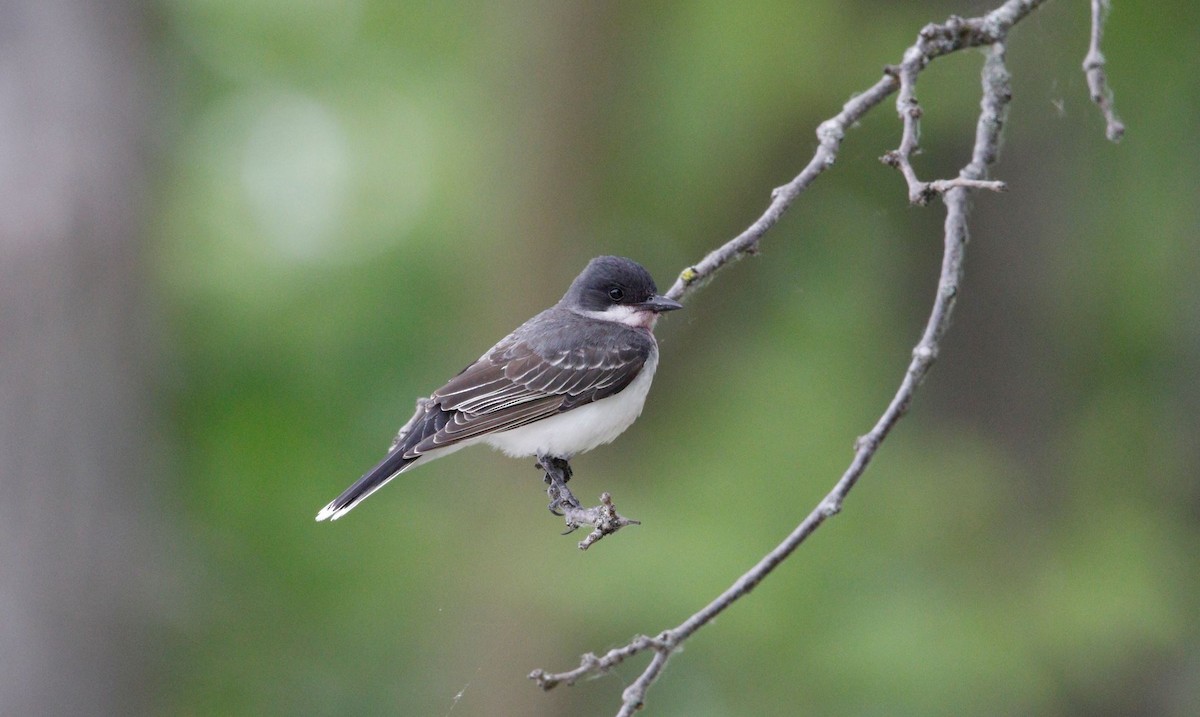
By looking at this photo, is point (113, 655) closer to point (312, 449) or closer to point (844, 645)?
point (312, 449)

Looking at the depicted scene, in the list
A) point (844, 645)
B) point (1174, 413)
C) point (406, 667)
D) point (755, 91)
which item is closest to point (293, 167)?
point (755, 91)

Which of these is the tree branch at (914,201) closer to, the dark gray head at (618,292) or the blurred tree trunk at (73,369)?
the dark gray head at (618,292)

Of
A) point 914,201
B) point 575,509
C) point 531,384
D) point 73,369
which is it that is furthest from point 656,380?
point 914,201

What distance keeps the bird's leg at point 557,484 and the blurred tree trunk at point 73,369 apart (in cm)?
413

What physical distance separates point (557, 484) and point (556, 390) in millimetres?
684

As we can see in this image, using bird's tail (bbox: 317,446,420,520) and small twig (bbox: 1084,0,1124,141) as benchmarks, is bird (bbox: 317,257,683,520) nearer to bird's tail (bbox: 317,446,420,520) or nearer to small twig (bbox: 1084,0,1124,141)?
bird's tail (bbox: 317,446,420,520)

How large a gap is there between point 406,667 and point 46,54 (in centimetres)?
651

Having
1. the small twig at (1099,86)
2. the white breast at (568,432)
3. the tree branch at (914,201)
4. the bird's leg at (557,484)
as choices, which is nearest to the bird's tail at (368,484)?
the white breast at (568,432)

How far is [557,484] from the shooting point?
496 centimetres

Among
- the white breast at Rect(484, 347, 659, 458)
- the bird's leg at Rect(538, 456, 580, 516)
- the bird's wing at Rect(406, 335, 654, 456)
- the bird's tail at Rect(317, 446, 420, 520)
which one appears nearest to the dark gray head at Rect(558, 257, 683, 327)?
the bird's wing at Rect(406, 335, 654, 456)

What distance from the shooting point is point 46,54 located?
8188 mm

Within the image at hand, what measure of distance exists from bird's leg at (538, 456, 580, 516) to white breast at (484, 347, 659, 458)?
0.14 ft

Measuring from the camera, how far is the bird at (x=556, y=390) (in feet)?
17.4

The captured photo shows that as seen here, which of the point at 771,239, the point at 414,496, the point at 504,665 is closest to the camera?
the point at 504,665
